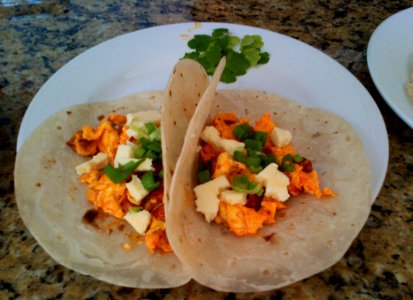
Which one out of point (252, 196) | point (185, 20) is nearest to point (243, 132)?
point (252, 196)

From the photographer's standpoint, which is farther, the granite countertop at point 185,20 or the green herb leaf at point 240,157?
the green herb leaf at point 240,157

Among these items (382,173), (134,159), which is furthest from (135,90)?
(382,173)

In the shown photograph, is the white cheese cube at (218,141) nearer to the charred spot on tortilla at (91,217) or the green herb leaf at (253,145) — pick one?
the green herb leaf at (253,145)

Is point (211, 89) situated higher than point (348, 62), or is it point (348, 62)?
point (211, 89)

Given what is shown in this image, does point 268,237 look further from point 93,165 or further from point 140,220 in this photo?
point 93,165

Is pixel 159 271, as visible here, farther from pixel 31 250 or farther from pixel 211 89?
pixel 211 89

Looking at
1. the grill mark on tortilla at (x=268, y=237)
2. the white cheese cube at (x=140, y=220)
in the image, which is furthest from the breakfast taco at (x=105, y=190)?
the grill mark on tortilla at (x=268, y=237)

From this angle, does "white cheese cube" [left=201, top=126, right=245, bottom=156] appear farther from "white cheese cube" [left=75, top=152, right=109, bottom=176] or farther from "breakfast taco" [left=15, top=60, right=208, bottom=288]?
"white cheese cube" [left=75, top=152, right=109, bottom=176]

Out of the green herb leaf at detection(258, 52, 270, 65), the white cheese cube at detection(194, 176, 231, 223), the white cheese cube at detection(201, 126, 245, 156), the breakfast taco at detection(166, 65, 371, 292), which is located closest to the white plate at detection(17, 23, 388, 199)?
the green herb leaf at detection(258, 52, 270, 65)
